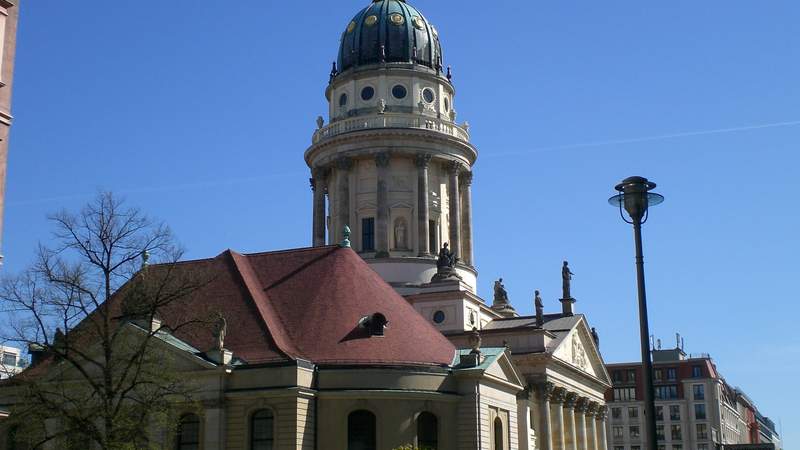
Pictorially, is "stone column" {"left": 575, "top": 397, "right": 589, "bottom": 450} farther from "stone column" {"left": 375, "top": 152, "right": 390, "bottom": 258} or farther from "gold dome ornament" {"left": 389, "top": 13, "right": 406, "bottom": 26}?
"gold dome ornament" {"left": 389, "top": 13, "right": 406, "bottom": 26}

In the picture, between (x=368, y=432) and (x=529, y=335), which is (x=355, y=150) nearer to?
(x=529, y=335)

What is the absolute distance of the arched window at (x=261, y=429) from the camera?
155ft

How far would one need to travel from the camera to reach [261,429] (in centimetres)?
4744

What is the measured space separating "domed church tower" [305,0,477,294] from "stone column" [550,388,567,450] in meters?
11.3

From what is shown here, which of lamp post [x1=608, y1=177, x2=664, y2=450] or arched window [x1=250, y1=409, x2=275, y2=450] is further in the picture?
arched window [x1=250, y1=409, x2=275, y2=450]

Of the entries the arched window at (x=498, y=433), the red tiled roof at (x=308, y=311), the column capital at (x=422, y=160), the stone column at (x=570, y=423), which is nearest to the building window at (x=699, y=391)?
the stone column at (x=570, y=423)

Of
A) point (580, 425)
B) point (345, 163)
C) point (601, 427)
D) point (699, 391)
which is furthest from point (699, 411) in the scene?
point (345, 163)

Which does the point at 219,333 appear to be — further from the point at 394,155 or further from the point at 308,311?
the point at 394,155

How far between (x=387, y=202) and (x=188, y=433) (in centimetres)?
3148

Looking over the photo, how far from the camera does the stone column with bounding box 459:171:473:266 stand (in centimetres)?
7906

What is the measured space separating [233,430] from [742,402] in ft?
436

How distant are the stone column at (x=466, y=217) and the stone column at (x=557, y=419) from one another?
42.3 feet

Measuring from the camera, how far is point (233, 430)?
47.4 m

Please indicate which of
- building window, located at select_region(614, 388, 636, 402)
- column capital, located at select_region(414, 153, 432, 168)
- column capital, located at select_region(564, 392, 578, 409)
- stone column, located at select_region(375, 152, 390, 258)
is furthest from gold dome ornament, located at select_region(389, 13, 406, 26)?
building window, located at select_region(614, 388, 636, 402)
